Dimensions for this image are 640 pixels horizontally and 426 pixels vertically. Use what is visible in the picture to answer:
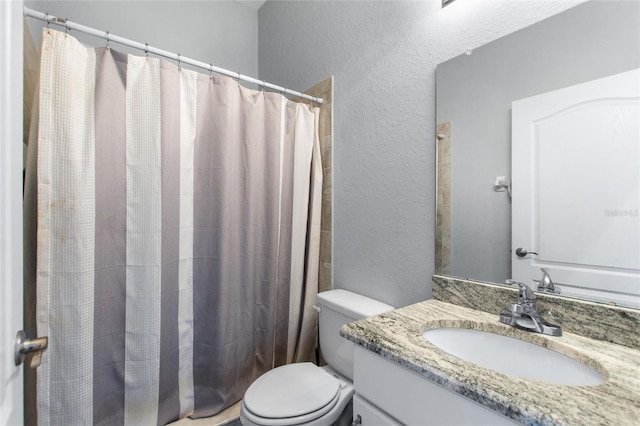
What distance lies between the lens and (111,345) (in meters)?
1.19

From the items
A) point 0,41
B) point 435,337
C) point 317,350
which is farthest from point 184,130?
point 317,350

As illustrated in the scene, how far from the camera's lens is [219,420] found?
140cm

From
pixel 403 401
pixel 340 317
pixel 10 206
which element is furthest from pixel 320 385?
pixel 10 206

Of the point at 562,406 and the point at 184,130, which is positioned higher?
the point at 184,130

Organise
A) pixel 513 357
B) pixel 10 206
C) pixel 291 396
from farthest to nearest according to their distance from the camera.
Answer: pixel 291 396 < pixel 513 357 < pixel 10 206

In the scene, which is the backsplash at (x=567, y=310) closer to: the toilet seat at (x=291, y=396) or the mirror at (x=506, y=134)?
the mirror at (x=506, y=134)

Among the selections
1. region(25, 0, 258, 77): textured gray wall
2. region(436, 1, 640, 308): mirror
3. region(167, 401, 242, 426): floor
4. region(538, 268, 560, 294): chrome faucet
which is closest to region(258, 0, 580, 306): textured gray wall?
region(436, 1, 640, 308): mirror

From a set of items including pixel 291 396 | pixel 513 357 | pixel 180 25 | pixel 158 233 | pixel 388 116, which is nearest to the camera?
pixel 513 357

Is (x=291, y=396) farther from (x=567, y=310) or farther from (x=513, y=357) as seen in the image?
(x=567, y=310)

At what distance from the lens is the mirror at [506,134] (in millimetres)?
790

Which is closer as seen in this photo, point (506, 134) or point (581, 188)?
point (581, 188)

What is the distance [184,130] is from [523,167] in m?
1.41

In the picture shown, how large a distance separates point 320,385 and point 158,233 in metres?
0.97

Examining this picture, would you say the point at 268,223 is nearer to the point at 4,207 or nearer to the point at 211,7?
the point at 4,207
